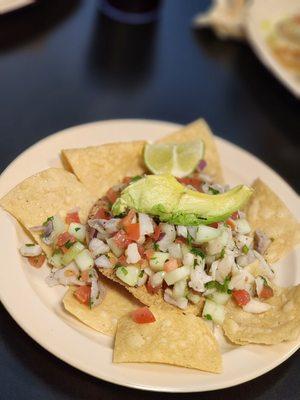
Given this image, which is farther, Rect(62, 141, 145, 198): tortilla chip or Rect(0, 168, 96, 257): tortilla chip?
Rect(62, 141, 145, 198): tortilla chip

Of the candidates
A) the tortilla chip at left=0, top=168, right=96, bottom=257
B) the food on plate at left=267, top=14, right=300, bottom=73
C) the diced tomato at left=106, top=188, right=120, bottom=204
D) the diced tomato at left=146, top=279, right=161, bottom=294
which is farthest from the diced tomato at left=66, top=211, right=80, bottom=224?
the food on plate at left=267, top=14, right=300, bottom=73

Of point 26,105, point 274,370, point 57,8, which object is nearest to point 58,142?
point 26,105

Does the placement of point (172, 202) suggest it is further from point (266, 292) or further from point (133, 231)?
point (266, 292)

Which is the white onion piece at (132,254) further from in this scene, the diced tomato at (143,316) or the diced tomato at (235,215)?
the diced tomato at (235,215)

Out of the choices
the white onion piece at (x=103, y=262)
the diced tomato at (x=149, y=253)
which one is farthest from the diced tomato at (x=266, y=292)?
the white onion piece at (x=103, y=262)

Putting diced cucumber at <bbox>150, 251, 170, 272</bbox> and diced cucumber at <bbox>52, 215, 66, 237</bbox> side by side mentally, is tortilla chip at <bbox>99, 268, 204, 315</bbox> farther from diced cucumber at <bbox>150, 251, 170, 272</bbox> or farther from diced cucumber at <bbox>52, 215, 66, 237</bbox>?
diced cucumber at <bbox>52, 215, 66, 237</bbox>

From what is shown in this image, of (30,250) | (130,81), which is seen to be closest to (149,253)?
(30,250)
